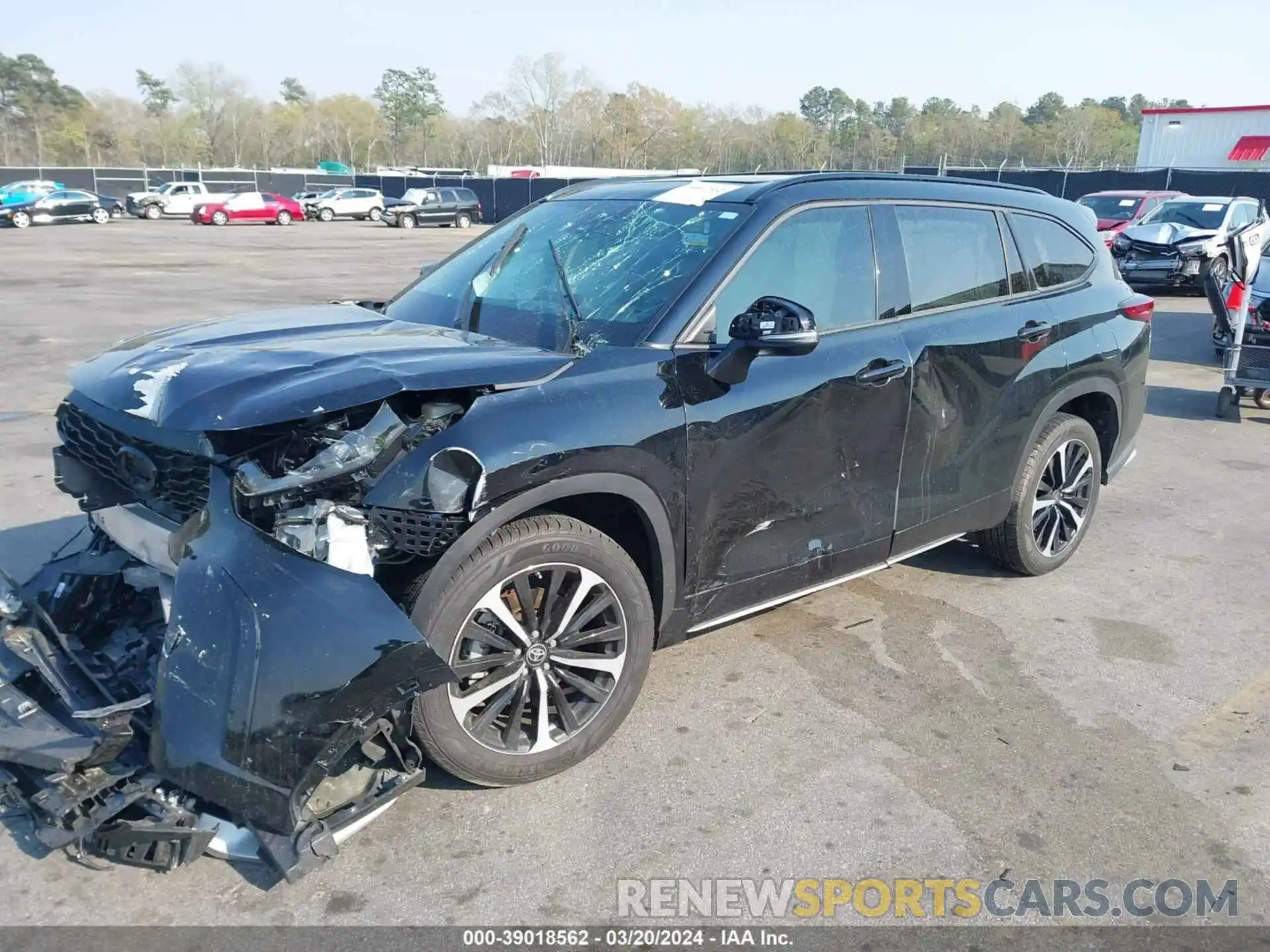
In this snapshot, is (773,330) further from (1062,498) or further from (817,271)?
(1062,498)

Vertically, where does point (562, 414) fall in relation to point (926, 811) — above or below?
above

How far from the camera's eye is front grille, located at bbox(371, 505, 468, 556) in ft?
9.18

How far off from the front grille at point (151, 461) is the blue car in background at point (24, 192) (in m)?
39.6

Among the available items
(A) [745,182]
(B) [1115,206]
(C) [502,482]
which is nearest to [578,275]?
(A) [745,182]

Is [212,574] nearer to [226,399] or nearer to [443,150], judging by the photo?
[226,399]

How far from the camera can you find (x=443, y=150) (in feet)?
376

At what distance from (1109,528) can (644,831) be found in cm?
425

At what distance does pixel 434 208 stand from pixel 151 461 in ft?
132

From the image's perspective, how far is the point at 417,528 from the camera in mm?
2809

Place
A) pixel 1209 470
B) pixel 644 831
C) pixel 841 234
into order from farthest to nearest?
pixel 1209 470 → pixel 841 234 → pixel 644 831

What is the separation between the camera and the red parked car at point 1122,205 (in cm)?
1956

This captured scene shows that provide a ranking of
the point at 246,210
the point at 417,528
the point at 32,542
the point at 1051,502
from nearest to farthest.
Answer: the point at 417,528, the point at 1051,502, the point at 32,542, the point at 246,210

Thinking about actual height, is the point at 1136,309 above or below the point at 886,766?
above

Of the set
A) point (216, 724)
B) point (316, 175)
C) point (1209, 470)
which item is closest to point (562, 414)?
point (216, 724)
